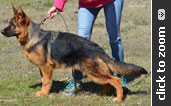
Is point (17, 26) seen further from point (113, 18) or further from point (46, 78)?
point (113, 18)

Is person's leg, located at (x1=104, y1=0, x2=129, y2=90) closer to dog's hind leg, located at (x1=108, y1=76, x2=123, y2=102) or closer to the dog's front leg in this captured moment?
dog's hind leg, located at (x1=108, y1=76, x2=123, y2=102)

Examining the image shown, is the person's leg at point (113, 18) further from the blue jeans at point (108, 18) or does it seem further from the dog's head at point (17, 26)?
the dog's head at point (17, 26)

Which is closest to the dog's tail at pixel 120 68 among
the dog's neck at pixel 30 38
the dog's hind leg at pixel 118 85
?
the dog's hind leg at pixel 118 85

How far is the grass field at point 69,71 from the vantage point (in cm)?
594

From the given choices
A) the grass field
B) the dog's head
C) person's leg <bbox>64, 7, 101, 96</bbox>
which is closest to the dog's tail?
the grass field

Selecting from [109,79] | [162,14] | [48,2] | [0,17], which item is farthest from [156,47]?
[48,2]

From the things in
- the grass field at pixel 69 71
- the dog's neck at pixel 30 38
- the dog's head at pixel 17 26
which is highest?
the dog's head at pixel 17 26

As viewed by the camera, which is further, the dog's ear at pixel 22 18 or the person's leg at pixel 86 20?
the person's leg at pixel 86 20

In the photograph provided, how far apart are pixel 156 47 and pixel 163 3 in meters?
0.76

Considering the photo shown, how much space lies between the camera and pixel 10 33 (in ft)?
19.5

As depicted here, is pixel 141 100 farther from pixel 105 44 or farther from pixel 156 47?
pixel 105 44

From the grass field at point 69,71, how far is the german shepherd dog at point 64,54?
0.37 m

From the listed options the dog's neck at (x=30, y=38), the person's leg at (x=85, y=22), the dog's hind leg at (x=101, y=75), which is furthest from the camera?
the person's leg at (x=85, y=22)

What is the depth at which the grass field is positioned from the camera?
19.5 feet
